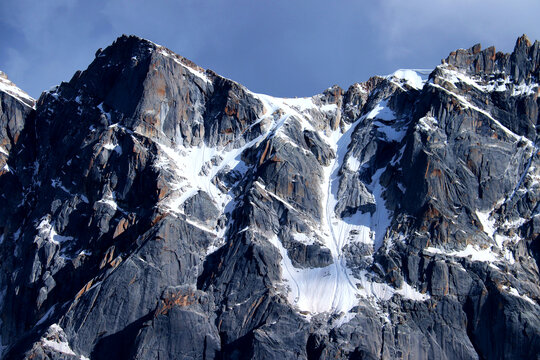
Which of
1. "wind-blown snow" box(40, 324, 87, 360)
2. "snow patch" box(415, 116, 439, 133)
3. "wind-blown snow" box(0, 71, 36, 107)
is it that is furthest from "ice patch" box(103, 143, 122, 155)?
"snow patch" box(415, 116, 439, 133)

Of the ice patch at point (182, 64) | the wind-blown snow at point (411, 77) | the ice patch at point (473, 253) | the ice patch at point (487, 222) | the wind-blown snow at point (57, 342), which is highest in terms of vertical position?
the wind-blown snow at point (411, 77)

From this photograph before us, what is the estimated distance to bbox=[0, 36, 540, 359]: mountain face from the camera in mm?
108125

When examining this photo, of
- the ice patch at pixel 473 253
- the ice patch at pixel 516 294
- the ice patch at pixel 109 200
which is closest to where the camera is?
the ice patch at pixel 516 294

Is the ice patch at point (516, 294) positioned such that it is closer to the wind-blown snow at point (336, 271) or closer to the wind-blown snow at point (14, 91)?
the wind-blown snow at point (336, 271)

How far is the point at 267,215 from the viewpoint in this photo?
125 m

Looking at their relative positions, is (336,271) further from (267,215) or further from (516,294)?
(516,294)

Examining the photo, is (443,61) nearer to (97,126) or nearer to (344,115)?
(344,115)

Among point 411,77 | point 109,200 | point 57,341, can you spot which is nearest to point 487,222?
point 411,77

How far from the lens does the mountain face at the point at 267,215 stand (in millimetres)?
108125

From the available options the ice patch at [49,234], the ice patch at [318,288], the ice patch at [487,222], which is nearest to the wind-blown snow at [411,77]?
the ice patch at [487,222]

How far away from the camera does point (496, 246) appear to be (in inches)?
4732

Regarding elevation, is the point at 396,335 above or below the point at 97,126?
below

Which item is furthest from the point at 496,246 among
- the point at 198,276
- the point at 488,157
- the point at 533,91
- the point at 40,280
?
the point at 40,280

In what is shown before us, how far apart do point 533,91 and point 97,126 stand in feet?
283
